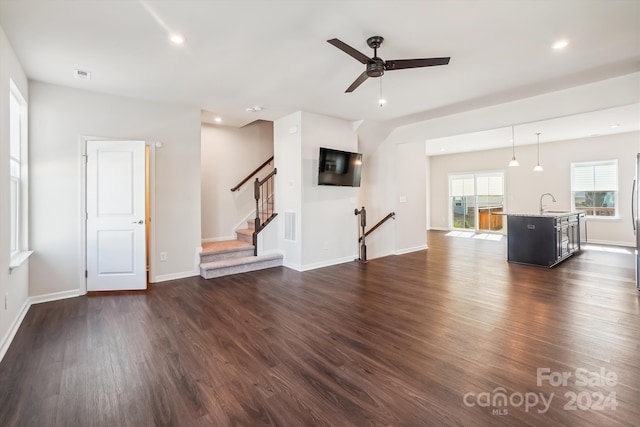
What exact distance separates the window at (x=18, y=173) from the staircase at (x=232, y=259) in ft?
7.37

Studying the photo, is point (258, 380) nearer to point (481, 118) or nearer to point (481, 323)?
point (481, 323)

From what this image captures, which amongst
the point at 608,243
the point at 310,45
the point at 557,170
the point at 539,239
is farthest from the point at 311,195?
the point at 608,243

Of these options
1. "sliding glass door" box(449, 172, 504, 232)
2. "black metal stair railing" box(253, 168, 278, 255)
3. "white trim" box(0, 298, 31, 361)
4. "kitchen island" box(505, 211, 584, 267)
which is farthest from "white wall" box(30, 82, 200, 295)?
"sliding glass door" box(449, 172, 504, 232)

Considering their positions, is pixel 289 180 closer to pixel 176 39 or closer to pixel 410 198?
pixel 176 39

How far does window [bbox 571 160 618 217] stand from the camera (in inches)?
316

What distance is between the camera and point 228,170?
261 inches

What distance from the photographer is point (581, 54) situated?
330 centimetres

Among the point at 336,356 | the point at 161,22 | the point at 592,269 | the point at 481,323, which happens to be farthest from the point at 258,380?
the point at 592,269

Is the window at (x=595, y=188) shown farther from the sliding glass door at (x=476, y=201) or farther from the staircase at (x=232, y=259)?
the staircase at (x=232, y=259)

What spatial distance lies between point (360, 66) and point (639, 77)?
140 inches

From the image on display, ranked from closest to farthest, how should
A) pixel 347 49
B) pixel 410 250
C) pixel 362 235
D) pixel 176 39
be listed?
pixel 347 49, pixel 176 39, pixel 362 235, pixel 410 250

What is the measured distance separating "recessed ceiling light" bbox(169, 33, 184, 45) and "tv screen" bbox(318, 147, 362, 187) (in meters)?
2.88

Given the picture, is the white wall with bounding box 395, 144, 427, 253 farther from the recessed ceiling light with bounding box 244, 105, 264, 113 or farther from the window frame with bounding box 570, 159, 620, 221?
the window frame with bounding box 570, 159, 620, 221

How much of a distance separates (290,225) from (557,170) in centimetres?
828
